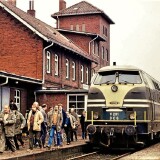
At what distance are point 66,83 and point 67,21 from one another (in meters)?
21.0

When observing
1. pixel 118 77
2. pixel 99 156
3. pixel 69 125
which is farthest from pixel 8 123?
pixel 69 125

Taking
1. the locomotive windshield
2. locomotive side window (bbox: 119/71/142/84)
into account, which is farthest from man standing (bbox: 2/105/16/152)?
locomotive side window (bbox: 119/71/142/84)

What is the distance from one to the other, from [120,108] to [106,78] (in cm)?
169

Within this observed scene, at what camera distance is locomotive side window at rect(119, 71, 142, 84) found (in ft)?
63.1

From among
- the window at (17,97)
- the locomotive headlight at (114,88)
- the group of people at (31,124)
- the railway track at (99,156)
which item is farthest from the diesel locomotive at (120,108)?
the window at (17,97)

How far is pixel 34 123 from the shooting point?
1725 cm

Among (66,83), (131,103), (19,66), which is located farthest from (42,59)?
(131,103)

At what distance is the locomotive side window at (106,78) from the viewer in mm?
19500

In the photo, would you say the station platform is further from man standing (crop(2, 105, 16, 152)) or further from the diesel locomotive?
the diesel locomotive

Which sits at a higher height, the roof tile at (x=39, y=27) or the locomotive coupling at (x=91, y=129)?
the roof tile at (x=39, y=27)

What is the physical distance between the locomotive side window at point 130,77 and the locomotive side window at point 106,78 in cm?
30

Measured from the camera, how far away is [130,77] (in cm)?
1947

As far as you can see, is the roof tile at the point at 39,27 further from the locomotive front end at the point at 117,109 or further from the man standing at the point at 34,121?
the man standing at the point at 34,121

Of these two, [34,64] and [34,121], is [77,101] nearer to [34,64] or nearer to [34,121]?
[34,64]
